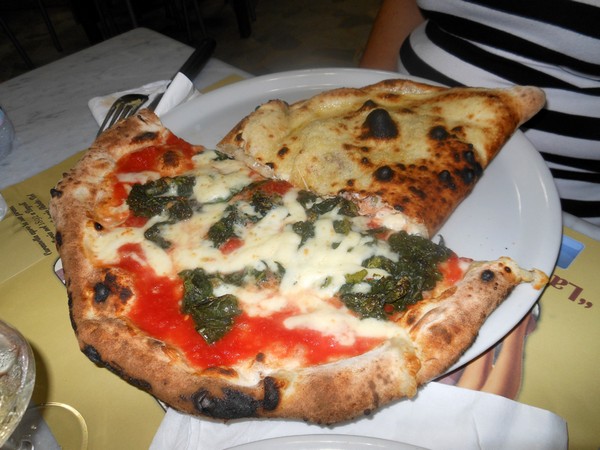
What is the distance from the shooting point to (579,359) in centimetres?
170

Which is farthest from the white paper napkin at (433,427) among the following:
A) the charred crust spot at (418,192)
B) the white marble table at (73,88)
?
the white marble table at (73,88)

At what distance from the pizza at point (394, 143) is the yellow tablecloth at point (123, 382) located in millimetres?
588

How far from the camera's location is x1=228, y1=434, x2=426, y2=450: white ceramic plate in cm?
119

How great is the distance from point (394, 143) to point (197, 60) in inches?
64.4

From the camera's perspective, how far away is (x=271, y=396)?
1.59 m

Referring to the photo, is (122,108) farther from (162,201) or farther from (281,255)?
(281,255)

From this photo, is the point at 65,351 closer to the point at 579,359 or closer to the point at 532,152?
the point at 579,359

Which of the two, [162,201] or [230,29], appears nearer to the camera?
[162,201]

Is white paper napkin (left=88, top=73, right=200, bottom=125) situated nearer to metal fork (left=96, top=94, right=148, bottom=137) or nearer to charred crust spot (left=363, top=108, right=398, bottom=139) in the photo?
metal fork (left=96, top=94, right=148, bottom=137)

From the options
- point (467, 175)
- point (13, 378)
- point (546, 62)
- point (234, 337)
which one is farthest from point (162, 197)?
point (546, 62)

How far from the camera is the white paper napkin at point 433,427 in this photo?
1479 mm

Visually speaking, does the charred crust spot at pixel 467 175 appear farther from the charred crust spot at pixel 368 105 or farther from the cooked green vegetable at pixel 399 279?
the charred crust spot at pixel 368 105

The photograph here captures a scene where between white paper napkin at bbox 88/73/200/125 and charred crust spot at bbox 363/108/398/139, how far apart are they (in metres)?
1.27

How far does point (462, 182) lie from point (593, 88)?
97 cm
